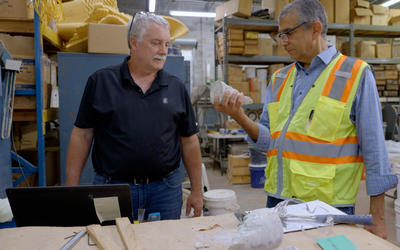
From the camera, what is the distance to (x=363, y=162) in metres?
1.37

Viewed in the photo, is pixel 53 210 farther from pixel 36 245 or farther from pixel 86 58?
pixel 86 58

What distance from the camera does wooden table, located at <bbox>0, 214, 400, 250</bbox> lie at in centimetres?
84

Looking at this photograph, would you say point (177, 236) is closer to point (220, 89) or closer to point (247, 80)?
point (220, 89)

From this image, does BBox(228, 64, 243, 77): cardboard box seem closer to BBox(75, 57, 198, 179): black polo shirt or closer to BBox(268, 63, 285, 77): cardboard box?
BBox(268, 63, 285, 77): cardboard box

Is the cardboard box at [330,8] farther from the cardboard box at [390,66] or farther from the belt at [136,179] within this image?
the belt at [136,179]

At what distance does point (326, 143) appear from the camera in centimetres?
136

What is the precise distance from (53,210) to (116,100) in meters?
0.80

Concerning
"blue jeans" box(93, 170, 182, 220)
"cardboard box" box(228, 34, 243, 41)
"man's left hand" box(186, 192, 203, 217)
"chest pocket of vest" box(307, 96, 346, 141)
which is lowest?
"man's left hand" box(186, 192, 203, 217)

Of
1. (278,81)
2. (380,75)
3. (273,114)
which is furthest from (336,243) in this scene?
(380,75)

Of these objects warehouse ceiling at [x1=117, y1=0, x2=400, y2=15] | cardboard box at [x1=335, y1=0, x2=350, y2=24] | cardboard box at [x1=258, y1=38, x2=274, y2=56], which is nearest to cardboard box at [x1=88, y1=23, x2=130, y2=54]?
cardboard box at [x1=258, y1=38, x2=274, y2=56]

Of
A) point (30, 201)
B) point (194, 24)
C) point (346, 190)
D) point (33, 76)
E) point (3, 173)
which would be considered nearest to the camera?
point (30, 201)

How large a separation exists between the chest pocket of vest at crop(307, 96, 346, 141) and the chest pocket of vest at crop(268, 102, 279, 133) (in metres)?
0.26

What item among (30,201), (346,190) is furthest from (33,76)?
(346,190)

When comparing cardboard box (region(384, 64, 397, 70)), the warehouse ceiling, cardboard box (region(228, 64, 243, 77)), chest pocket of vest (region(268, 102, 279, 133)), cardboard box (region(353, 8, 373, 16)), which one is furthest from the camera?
the warehouse ceiling
